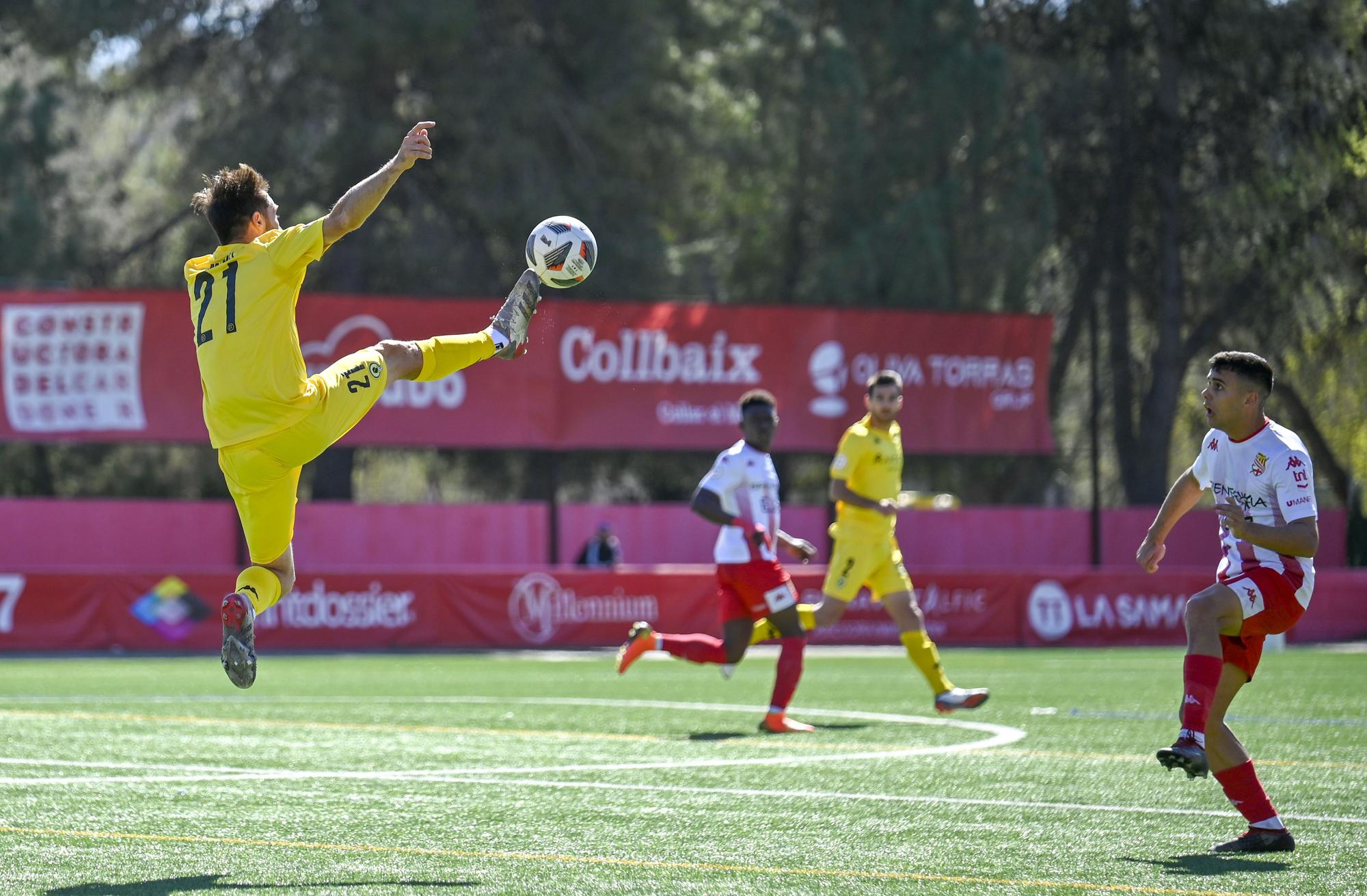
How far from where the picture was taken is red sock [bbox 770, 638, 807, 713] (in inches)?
446

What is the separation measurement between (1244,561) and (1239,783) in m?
0.89

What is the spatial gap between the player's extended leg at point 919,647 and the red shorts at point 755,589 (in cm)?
96

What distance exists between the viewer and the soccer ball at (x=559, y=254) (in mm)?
8742

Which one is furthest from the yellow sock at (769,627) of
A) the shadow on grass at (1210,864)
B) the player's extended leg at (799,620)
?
the shadow on grass at (1210,864)

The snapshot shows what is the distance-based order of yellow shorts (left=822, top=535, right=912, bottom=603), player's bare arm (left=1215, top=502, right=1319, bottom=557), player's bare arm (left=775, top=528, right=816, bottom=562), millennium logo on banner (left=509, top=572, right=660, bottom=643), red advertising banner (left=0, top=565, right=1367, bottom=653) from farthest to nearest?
millennium logo on banner (left=509, top=572, right=660, bottom=643)
red advertising banner (left=0, top=565, right=1367, bottom=653)
yellow shorts (left=822, top=535, right=912, bottom=603)
player's bare arm (left=775, top=528, right=816, bottom=562)
player's bare arm (left=1215, top=502, right=1319, bottom=557)

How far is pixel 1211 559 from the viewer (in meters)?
35.2

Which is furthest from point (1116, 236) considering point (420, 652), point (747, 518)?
point (747, 518)

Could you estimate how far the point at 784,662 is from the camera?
37.6 ft

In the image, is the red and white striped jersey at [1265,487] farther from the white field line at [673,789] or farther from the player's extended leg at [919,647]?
the player's extended leg at [919,647]

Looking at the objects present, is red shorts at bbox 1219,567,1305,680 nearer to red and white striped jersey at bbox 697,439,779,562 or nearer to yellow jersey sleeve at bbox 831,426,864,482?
red and white striped jersey at bbox 697,439,779,562

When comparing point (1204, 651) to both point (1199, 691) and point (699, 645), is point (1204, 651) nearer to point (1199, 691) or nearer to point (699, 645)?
point (1199, 691)

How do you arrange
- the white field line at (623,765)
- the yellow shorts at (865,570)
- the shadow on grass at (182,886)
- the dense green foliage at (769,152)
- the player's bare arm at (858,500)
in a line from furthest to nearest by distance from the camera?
the dense green foliage at (769,152) < the yellow shorts at (865,570) < the player's bare arm at (858,500) < the white field line at (623,765) < the shadow on grass at (182,886)

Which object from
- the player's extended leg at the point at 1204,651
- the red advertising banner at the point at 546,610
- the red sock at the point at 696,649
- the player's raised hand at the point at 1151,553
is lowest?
the red advertising banner at the point at 546,610

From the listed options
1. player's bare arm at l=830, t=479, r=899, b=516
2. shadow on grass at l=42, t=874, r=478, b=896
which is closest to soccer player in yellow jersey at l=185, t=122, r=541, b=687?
shadow on grass at l=42, t=874, r=478, b=896
